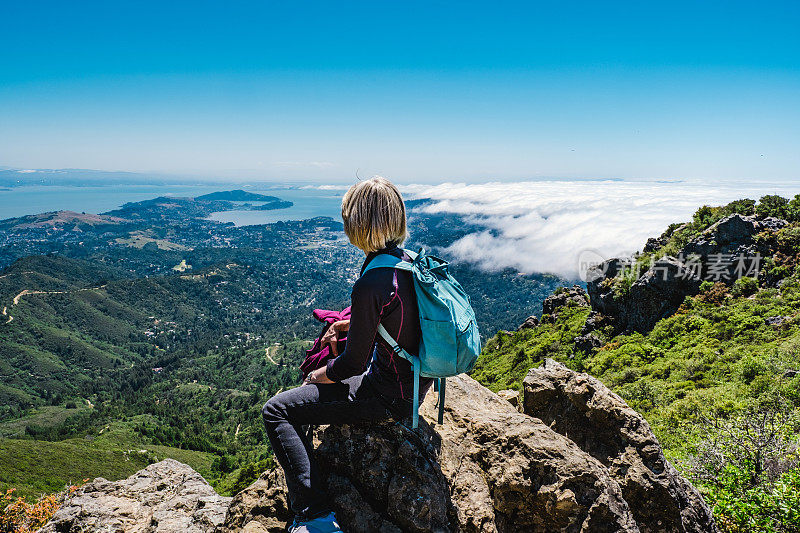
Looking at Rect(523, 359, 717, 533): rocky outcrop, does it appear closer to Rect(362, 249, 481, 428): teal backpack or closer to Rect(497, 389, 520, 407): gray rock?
Rect(497, 389, 520, 407): gray rock

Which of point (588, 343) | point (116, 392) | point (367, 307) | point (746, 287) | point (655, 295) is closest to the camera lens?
point (367, 307)

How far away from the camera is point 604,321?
1199 inches

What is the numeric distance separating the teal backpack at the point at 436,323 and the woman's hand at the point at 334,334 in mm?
509

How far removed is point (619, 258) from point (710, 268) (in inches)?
245

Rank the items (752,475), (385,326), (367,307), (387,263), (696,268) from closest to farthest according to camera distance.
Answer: (367,307)
(387,263)
(385,326)
(752,475)
(696,268)

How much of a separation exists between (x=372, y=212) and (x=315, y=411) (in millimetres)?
2025

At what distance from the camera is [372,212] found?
327cm

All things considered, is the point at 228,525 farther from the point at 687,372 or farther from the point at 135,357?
the point at 135,357

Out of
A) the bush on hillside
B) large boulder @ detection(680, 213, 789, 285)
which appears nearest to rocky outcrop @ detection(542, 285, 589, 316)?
large boulder @ detection(680, 213, 789, 285)

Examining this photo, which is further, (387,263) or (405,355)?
(405,355)

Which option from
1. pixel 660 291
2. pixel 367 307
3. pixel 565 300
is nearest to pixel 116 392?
pixel 565 300

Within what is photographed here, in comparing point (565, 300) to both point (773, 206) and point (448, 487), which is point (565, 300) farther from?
point (448, 487)

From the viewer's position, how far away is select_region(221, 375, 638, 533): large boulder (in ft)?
11.9

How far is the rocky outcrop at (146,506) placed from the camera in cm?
508
